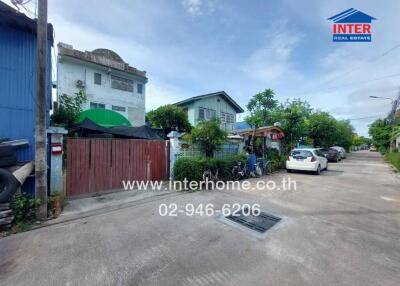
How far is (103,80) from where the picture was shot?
1453cm

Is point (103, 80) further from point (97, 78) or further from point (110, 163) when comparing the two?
point (110, 163)

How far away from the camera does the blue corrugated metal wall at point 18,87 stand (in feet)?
15.8

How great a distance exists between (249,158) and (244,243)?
655 cm

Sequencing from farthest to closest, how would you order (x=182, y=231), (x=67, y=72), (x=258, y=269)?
(x=67, y=72) → (x=182, y=231) → (x=258, y=269)

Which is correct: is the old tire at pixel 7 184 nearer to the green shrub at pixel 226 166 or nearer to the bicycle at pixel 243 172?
the green shrub at pixel 226 166

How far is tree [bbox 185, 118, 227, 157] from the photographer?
8.11m

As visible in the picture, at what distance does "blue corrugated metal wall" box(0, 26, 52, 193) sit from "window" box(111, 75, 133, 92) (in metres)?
10.3

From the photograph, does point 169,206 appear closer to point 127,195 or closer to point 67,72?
point 127,195

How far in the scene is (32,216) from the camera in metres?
4.09

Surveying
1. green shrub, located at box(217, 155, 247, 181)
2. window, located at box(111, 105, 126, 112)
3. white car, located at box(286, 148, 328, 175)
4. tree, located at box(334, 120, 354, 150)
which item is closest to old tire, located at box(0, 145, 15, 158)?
green shrub, located at box(217, 155, 247, 181)

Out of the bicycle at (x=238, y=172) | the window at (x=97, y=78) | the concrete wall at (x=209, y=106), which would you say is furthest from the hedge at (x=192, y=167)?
the window at (x=97, y=78)

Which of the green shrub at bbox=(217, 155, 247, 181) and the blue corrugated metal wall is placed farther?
the green shrub at bbox=(217, 155, 247, 181)

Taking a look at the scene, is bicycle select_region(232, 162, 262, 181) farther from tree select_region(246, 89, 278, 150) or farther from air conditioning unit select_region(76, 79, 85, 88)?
air conditioning unit select_region(76, 79, 85, 88)

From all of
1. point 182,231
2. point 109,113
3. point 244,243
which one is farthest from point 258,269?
point 109,113
